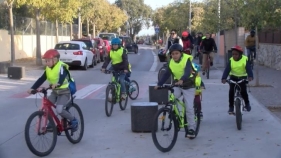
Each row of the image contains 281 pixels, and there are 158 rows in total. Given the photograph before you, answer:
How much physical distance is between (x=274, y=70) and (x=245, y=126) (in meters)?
14.7

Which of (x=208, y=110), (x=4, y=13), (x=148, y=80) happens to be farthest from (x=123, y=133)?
(x=4, y=13)

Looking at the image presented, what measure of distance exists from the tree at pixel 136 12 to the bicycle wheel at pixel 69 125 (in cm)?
10611

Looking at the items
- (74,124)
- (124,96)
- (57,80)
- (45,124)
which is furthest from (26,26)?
(45,124)

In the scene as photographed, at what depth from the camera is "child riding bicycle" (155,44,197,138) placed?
904 cm

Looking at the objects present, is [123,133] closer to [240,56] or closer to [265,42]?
[240,56]

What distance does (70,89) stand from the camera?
8.95m

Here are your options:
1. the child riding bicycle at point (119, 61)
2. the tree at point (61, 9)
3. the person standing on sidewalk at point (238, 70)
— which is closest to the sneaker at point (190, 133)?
the person standing on sidewalk at point (238, 70)

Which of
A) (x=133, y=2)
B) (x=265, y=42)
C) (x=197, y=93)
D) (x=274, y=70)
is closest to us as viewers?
(x=197, y=93)

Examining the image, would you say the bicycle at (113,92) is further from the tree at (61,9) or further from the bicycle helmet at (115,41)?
the tree at (61,9)

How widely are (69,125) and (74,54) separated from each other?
18.2 metres

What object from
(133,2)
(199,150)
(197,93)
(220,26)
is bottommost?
(199,150)

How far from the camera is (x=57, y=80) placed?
8.77 metres

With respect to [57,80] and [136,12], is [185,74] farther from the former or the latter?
[136,12]

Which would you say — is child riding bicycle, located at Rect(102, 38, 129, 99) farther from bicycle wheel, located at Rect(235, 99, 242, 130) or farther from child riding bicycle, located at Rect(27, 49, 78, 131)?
child riding bicycle, located at Rect(27, 49, 78, 131)
